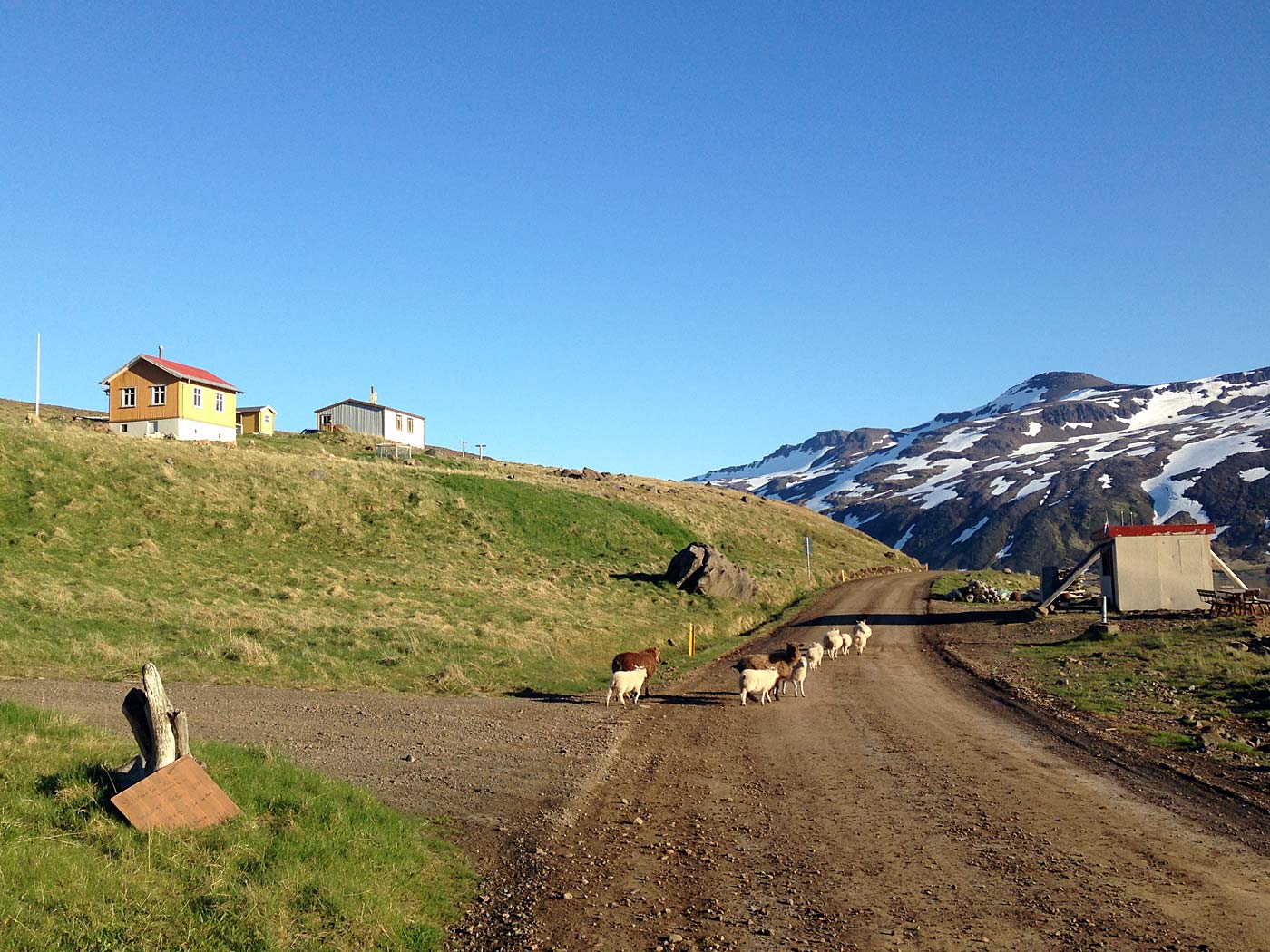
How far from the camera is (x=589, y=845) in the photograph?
1062 cm

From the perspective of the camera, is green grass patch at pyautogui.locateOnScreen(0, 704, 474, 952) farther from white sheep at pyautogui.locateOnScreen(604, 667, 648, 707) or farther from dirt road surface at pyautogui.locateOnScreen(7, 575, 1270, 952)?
white sheep at pyautogui.locateOnScreen(604, 667, 648, 707)

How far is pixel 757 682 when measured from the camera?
69.8 ft

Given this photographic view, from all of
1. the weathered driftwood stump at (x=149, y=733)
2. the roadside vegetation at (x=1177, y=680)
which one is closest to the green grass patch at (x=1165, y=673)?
the roadside vegetation at (x=1177, y=680)

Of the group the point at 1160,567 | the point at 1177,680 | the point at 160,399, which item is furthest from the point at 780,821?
the point at 160,399

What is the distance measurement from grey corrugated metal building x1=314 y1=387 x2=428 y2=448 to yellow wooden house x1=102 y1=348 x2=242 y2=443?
21.4 meters

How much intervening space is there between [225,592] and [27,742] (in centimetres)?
2311

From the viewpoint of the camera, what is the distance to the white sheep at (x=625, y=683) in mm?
20969

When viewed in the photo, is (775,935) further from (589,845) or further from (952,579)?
(952,579)


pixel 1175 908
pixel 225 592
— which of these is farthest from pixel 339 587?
pixel 1175 908

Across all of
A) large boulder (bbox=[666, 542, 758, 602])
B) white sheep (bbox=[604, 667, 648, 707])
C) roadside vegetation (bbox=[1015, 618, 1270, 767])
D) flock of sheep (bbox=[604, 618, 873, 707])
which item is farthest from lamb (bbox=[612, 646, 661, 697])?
large boulder (bbox=[666, 542, 758, 602])

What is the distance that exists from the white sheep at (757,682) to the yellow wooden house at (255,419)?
70.0m

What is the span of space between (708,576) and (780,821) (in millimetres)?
34592

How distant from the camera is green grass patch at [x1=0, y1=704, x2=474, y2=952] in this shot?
6.71 m

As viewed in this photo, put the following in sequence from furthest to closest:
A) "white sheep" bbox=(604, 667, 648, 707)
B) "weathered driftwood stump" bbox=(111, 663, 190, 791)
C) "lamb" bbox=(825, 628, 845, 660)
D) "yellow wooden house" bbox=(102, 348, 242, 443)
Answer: "yellow wooden house" bbox=(102, 348, 242, 443) → "lamb" bbox=(825, 628, 845, 660) → "white sheep" bbox=(604, 667, 648, 707) → "weathered driftwood stump" bbox=(111, 663, 190, 791)
